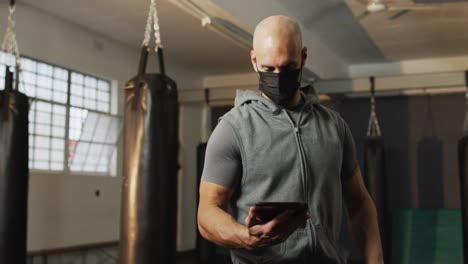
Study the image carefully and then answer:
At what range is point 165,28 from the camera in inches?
229

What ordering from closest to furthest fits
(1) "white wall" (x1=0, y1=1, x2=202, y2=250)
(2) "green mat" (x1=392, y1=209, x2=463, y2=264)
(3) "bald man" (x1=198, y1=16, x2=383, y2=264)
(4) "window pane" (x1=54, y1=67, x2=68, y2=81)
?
(3) "bald man" (x1=198, y1=16, x2=383, y2=264)
(1) "white wall" (x1=0, y1=1, x2=202, y2=250)
(4) "window pane" (x1=54, y1=67, x2=68, y2=81)
(2) "green mat" (x1=392, y1=209, x2=463, y2=264)

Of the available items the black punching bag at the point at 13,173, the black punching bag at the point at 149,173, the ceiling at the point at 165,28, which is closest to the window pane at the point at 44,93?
the ceiling at the point at 165,28

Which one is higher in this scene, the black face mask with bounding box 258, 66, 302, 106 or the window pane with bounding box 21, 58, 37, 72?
the window pane with bounding box 21, 58, 37, 72

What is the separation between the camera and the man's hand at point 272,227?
0.91 meters

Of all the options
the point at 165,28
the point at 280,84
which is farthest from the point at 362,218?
the point at 165,28

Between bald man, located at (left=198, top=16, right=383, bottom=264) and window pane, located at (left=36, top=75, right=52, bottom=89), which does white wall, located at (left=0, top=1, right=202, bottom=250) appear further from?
bald man, located at (left=198, top=16, right=383, bottom=264)

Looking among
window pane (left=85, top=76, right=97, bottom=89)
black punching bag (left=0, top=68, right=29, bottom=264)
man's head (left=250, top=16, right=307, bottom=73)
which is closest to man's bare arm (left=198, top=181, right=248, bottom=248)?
man's head (left=250, top=16, right=307, bottom=73)

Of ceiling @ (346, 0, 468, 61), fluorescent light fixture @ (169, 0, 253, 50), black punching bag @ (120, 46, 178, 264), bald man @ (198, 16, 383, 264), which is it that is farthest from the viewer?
ceiling @ (346, 0, 468, 61)

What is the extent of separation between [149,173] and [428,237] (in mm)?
4712

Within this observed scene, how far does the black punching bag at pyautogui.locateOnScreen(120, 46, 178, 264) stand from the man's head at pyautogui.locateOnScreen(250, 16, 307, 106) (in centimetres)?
202

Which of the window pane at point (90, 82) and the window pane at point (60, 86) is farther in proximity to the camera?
the window pane at point (90, 82)

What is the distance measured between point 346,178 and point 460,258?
5.84 meters

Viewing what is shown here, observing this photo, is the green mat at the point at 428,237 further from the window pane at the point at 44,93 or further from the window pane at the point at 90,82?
the window pane at the point at 44,93

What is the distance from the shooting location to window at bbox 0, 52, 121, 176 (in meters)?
5.10
